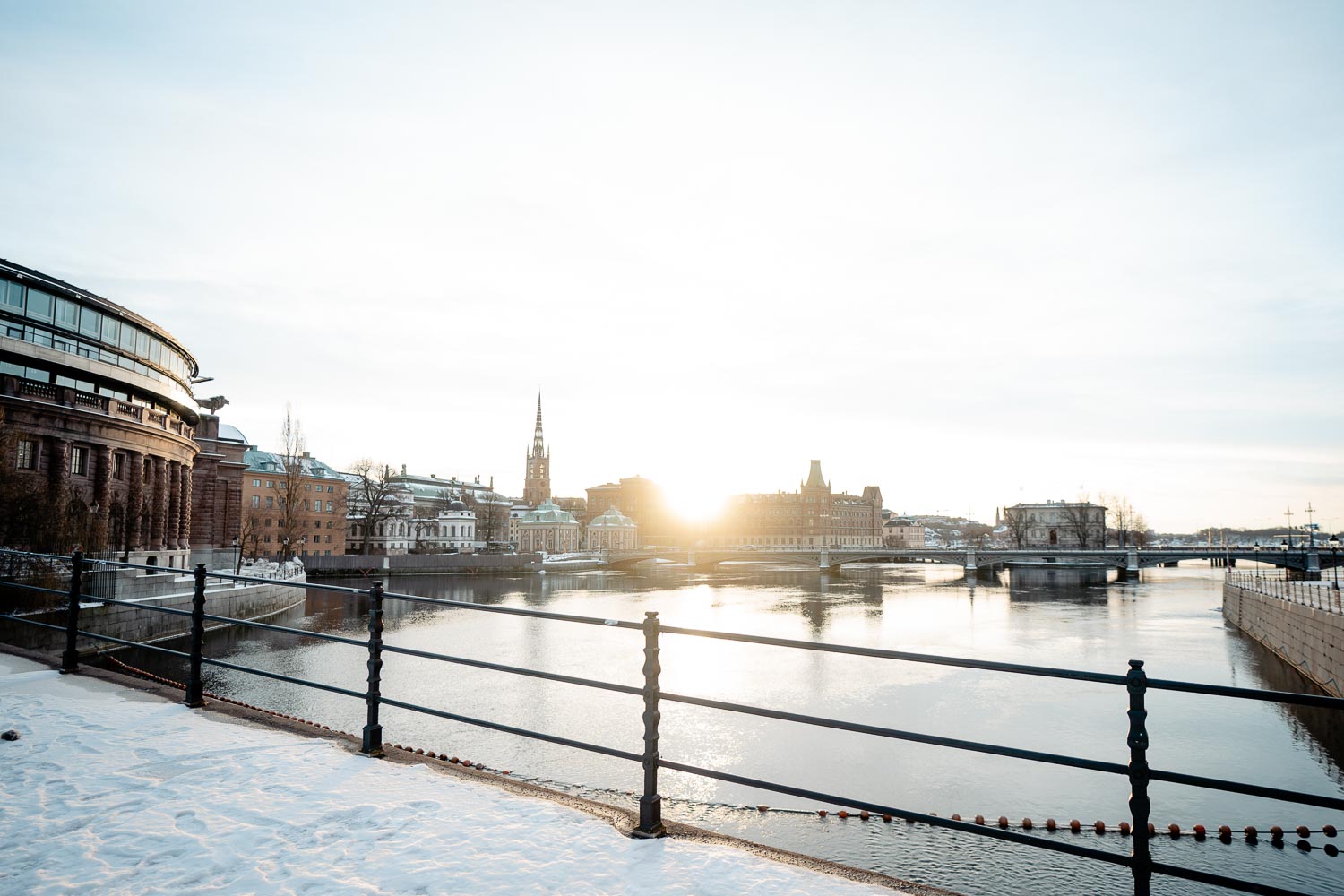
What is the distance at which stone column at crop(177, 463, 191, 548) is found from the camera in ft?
165

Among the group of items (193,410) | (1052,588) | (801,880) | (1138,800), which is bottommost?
(1052,588)

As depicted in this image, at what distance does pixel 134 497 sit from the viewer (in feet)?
130

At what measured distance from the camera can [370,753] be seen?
6.15m

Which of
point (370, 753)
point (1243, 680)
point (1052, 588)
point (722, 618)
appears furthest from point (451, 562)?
point (370, 753)

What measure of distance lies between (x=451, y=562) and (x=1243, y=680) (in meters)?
78.2

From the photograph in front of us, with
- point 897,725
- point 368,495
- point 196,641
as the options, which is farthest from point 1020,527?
point 196,641

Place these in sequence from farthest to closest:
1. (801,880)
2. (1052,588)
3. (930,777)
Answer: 1. (1052,588)
2. (930,777)
3. (801,880)

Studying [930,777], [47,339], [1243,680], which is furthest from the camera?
[47,339]

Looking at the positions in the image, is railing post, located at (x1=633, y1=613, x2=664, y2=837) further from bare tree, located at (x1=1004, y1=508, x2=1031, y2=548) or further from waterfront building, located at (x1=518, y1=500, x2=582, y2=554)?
bare tree, located at (x1=1004, y1=508, x2=1031, y2=548)

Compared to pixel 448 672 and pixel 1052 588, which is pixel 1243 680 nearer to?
pixel 448 672

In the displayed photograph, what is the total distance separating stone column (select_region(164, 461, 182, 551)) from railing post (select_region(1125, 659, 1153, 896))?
54.8 metres

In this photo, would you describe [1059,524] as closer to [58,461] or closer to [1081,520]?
[1081,520]

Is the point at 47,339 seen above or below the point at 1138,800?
above

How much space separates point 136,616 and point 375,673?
88.7ft
